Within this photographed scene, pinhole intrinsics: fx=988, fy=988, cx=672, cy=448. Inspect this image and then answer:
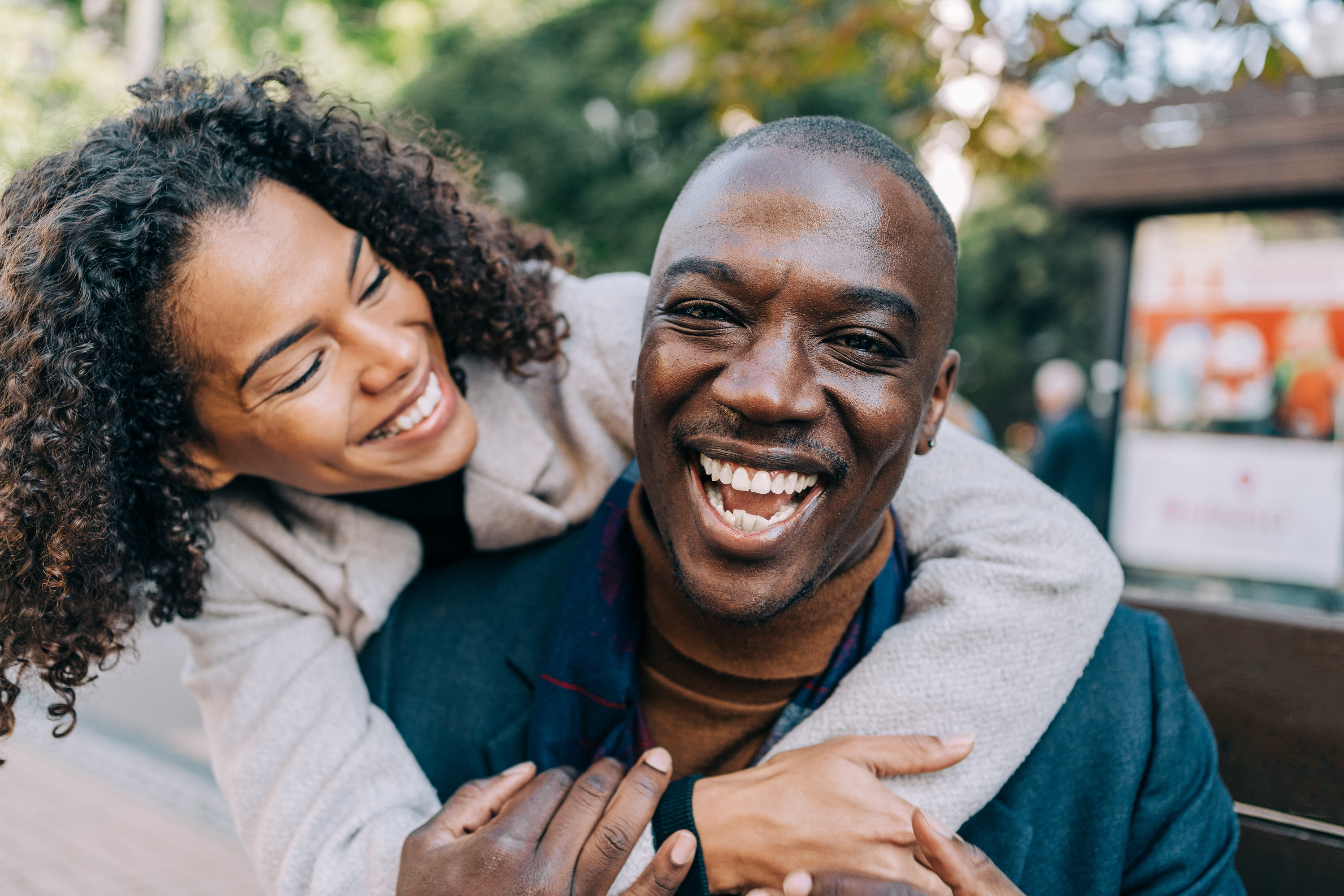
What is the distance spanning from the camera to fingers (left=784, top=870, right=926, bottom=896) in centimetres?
152

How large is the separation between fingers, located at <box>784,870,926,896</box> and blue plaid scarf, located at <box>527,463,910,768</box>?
0.29m

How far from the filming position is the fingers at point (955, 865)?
1.52 m

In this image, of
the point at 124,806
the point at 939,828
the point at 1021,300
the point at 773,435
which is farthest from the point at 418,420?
the point at 1021,300

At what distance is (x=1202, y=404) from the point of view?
19.0 feet

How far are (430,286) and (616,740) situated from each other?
1049 mm

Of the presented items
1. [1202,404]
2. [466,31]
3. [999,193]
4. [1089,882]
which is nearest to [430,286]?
[1089,882]

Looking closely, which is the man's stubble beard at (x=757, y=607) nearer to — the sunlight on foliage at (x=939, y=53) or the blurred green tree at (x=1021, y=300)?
the sunlight on foliage at (x=939, y=53)

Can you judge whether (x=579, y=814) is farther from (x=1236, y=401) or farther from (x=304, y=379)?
(x=1236, y=401)

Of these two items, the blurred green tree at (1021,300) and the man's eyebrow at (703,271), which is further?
the blurred green tree at (1021,300)

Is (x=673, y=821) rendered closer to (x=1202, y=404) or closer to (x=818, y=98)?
(x=1202, y=404)

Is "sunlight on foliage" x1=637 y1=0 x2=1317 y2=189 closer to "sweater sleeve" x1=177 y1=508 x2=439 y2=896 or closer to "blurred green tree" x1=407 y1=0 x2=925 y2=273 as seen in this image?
"sweater sleeve" x1=177 y1=508 x2=439 y2=896

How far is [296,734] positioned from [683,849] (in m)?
0.79

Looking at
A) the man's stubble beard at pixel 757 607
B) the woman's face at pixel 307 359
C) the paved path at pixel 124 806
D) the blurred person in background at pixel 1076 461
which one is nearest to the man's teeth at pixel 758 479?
the man's stubble beard at pixel 757 607

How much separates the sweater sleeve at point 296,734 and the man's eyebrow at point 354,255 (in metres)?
0.63
